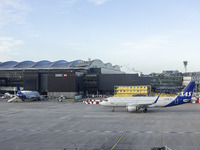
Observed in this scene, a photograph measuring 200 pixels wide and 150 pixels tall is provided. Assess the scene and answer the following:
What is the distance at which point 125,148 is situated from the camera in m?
24.9

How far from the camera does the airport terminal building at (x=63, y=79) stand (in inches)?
3917

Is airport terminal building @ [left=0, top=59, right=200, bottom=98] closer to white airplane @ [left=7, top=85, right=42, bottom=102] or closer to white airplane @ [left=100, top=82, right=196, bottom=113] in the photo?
white airplane @ [left=7, top=85, right=42, bottom=102]

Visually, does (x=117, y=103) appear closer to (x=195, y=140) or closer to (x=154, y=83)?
(x=195, y=140)

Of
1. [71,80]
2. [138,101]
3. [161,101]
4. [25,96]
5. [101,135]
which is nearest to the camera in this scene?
[101,135]

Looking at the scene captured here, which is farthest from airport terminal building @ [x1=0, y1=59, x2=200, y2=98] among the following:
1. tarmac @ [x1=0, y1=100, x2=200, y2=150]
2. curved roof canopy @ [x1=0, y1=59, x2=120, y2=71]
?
tarmac @ [x1=0, y1=100, x2=200, y2=150]

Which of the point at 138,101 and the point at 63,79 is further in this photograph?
the point at 63,79

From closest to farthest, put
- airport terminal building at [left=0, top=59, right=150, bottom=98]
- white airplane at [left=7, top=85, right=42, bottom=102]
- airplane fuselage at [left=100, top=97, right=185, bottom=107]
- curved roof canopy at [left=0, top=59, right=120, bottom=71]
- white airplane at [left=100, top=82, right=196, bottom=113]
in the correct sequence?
white airplane at [left=100, top=82, right=196, bottom=113] → airplane fuselage at [left=100, top=97, right=185, bottom=107] → white airplane at [left=7, top=85, right=42, bottom=102] → airport terminal building at [left=0, top=59, right=150, bottom=98] → curved roof canopy at [left=0, top=59, right=120, bottom=71]

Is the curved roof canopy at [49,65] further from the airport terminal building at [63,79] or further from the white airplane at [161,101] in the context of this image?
the white airplane at [161,101]

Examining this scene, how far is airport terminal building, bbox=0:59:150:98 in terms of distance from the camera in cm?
9950

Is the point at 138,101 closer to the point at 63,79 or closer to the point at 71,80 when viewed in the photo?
the point at 71,80

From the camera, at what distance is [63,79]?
9944 cm

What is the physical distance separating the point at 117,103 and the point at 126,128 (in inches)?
803

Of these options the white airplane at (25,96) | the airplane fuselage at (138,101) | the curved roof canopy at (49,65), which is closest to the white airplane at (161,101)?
the airplane fuselage at (138,101)

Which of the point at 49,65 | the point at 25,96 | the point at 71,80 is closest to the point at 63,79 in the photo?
the point at 71,80
